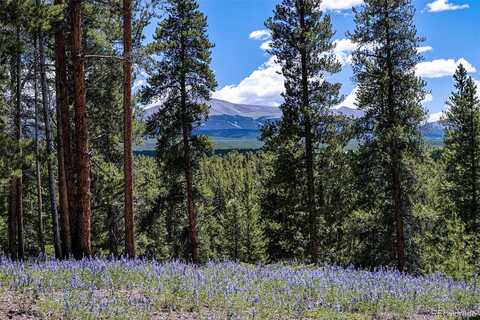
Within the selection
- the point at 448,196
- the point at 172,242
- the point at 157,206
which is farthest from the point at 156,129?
the point at 172,242

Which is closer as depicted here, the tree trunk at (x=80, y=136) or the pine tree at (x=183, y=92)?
the tree trunk at (x=80, y=136)

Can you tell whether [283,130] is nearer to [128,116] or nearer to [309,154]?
[309,154]

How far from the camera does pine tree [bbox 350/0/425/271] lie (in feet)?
65.9

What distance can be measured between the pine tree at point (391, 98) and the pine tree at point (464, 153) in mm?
9383

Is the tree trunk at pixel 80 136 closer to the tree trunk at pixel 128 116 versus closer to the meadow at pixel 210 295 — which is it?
the tree trunk at pixel 128 116

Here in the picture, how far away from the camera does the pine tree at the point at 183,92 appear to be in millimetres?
22266

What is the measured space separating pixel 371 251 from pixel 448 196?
354 inches

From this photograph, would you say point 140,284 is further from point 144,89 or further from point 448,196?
point 448,196

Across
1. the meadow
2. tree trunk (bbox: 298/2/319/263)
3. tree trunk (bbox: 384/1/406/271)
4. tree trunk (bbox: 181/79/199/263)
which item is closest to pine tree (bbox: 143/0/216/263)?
tree trunk (bbox: 181/79/199/263)

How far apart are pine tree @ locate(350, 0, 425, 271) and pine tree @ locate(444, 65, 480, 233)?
9.38 m

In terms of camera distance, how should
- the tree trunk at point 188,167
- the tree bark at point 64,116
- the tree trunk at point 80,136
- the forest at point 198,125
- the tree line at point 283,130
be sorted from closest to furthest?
1. the tree trunk at point 80,136
2. the tree bark at point 64,116
3. the forest at point 198,125
4. the tree line at point 283,130
5. the tree trunk at point 188,167

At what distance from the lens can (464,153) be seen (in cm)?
2881

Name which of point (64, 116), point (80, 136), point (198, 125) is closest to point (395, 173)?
point (198, 125)

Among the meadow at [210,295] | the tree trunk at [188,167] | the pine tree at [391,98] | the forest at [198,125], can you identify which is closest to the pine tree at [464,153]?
the forest at [198,125]
